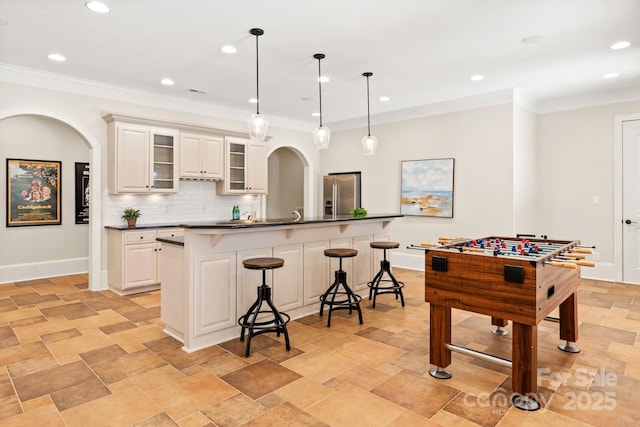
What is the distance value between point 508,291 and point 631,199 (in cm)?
461

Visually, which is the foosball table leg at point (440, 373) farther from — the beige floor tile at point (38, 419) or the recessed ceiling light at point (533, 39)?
the recessed ceiling light at point (533, 39)

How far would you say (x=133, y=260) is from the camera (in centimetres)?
507

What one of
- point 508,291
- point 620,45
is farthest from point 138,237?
point 620,45

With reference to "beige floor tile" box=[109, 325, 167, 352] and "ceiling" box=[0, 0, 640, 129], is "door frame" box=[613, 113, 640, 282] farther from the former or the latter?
"beige floor tile" box=[109, 325, 167, 352]

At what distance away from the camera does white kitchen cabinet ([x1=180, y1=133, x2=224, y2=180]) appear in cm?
581

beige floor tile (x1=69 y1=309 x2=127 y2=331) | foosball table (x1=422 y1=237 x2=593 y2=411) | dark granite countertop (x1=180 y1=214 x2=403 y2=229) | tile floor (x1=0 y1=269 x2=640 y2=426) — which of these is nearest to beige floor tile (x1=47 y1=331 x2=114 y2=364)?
tile floor (x1=0 y1=269 x2=640 y2=426)

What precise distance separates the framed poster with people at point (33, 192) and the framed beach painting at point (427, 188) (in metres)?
5.87

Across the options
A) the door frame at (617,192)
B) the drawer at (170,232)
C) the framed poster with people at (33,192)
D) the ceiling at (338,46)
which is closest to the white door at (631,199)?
the door frame at (617,192)

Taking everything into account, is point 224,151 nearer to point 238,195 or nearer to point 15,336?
point 238,195

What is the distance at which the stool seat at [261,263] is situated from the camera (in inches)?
125

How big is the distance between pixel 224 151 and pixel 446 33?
A: 3.92 m

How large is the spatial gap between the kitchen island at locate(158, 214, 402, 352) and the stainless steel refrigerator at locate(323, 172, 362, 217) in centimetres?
312

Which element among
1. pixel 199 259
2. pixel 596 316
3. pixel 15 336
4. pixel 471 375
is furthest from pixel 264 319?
pixel 596 316

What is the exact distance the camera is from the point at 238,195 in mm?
6809
